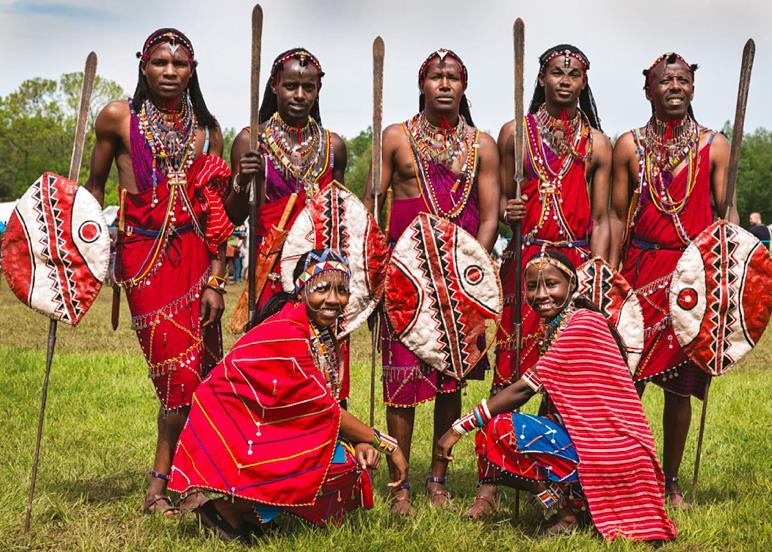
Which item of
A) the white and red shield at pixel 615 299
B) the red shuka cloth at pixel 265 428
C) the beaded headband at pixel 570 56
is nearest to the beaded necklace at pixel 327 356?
the red shuka cloth at pixel 265 428

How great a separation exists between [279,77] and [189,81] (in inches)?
20.8

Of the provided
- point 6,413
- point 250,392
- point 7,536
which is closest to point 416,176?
point 250,392

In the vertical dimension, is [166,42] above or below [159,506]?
above

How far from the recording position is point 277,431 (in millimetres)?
4277

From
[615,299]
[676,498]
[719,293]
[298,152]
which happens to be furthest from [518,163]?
[676,498]

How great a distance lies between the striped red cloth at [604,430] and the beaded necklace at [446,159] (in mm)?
1165

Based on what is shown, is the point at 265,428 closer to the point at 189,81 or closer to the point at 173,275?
the point at 173,275

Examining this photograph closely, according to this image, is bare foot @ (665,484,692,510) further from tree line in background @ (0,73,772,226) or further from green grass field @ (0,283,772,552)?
tree line in background @ (0,73,772,226)

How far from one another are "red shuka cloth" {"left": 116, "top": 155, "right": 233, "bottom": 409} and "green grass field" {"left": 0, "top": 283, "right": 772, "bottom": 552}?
2.80 feet

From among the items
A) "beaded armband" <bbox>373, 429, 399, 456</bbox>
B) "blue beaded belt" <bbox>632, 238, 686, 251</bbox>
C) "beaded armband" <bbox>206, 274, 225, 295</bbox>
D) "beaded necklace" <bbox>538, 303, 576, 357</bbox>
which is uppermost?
"blue beaded belt" <bbox>632, 238, 686, 251</bbox>

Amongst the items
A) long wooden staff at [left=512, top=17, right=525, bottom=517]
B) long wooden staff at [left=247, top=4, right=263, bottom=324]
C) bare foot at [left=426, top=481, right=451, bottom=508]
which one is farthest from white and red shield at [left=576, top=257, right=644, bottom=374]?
long wooden staff at [left=247, top=4, right=263, bottom=324]

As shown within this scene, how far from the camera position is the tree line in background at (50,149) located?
193 feet

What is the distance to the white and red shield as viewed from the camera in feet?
16.8

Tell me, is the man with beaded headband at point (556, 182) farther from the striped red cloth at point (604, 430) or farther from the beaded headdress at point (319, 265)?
the beaded headdress at point (319, 265)
